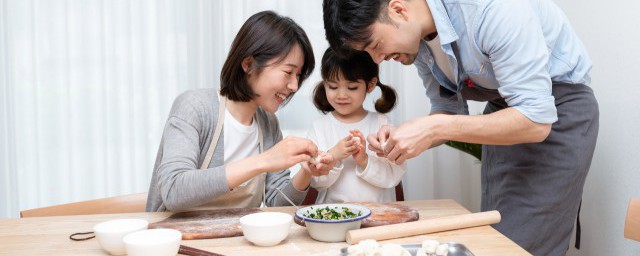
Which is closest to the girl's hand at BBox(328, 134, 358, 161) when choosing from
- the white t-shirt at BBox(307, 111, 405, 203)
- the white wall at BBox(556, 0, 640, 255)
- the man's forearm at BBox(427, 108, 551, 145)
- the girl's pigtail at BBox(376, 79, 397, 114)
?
the white t-shirt at BBox(307, 111, 405, 203)

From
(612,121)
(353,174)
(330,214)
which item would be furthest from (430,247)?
(612,121)

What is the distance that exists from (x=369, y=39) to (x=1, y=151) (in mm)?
2710

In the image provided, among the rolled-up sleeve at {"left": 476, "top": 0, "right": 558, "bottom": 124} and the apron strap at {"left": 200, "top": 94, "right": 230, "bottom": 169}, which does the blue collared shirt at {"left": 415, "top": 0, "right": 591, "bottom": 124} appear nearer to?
the rolled-up sleeve at {"left": 476, "top": 0, "right": 558, "bottom": 124}

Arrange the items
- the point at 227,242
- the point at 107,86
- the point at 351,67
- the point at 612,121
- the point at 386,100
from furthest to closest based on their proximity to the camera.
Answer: the point at 107,86, the point at 386,100, the point at 351,67, the point at 612,121, the point at 227,242

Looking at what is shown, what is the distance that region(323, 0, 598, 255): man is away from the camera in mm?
1372

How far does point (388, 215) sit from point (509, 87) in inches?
18.9

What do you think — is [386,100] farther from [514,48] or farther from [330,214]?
[330,214]

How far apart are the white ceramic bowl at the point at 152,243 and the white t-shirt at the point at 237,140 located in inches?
28.1

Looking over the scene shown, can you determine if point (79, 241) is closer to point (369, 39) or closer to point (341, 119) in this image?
point (369, 39)

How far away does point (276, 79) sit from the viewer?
180cm

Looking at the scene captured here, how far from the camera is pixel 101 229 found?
1187 mm

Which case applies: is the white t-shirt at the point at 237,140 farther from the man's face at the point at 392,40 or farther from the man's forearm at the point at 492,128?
the man's forearm at the point at 492,128

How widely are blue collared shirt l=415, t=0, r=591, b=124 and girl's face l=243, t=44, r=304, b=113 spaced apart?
55cm

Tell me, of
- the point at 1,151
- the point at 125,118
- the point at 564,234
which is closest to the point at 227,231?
the point at 564,234
